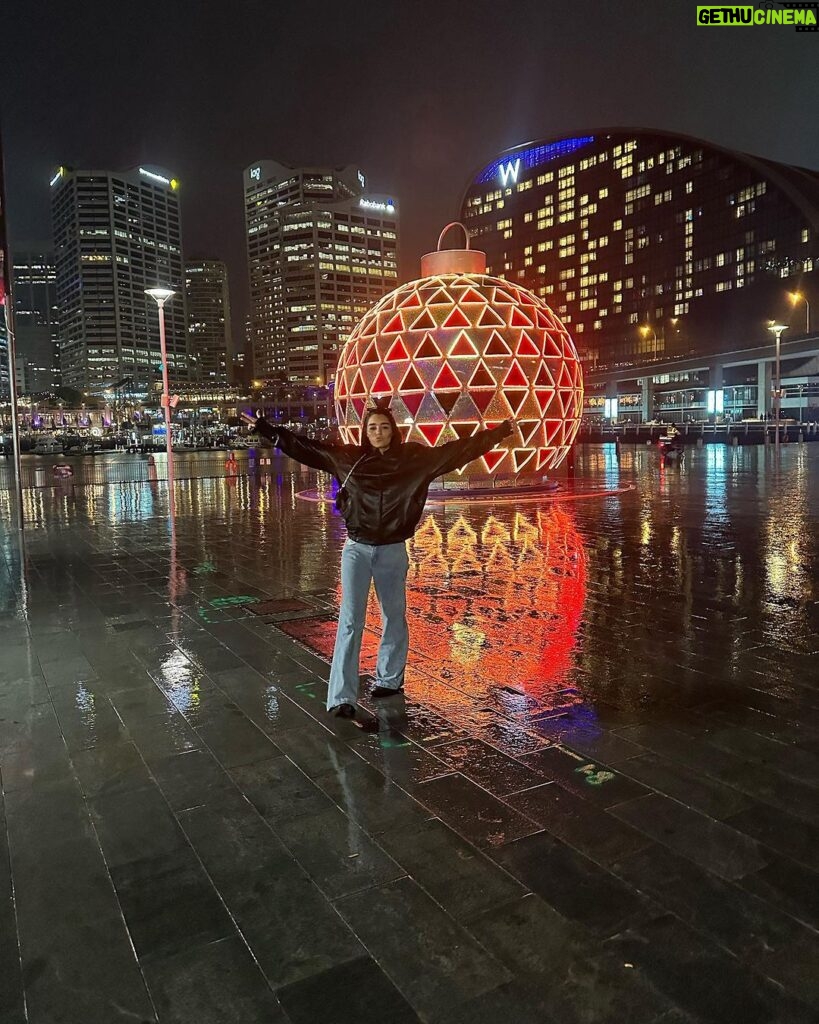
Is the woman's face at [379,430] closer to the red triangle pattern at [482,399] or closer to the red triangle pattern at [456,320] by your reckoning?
the red triangle pattern at [482,399]

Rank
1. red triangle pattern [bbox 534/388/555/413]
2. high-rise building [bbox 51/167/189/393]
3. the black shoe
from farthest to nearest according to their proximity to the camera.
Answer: high-rise building [bbox 51/167/189/393]
red triangle pattern [bbox 534/388/555/413]
the black shoe

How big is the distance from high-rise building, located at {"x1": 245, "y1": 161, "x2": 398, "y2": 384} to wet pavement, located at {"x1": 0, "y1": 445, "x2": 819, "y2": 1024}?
159290 millimetres

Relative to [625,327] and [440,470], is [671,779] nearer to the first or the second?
[440,470]

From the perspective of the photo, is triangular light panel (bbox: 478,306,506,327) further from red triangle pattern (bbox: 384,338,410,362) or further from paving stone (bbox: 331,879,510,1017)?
paving stone (bbox: 331,879,510,1017)

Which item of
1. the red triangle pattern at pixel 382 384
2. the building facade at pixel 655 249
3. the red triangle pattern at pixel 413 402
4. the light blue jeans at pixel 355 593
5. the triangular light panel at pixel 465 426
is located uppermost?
the building facade at pixel 655 249

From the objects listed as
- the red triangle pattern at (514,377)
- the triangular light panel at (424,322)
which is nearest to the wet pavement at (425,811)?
the red triangle pattern at (514,377)

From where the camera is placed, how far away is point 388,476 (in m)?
4.69

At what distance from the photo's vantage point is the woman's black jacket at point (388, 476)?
4645 millimetres

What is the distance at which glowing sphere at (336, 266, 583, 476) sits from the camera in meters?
Answer: 17.2

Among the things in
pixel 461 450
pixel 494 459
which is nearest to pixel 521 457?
pixel 494 459

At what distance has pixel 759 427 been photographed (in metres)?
57.2

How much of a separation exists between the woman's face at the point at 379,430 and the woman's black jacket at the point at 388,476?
85mm

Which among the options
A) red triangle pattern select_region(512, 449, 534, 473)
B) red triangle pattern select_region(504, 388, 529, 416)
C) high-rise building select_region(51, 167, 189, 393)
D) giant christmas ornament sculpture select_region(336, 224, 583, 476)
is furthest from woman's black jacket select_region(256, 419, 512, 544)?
high-rise building select_region(51, 167, 189, 393)

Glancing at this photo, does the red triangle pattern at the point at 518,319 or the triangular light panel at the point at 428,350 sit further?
the red triangle pattern at the point at 518,319
